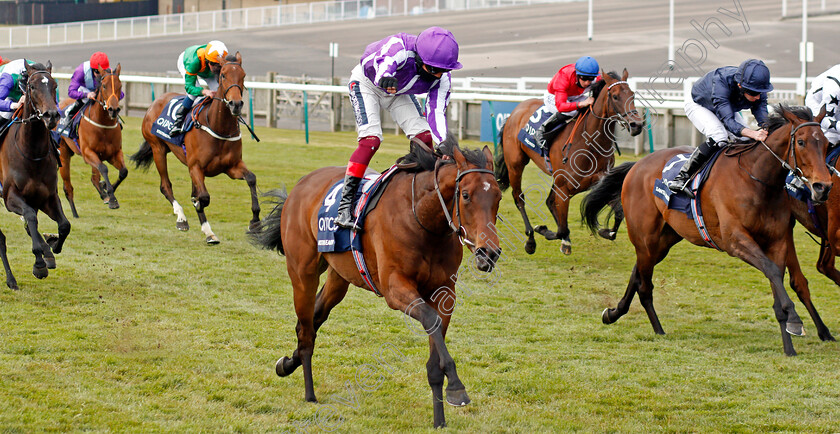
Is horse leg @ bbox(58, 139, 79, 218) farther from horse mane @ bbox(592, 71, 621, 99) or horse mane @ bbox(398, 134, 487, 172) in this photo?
horse mane @ bbox(398, 134, 487, 172)

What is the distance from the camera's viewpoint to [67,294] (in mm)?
6820

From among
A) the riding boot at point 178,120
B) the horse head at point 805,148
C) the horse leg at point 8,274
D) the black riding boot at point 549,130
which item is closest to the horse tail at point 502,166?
the black riding boot at point 549,130

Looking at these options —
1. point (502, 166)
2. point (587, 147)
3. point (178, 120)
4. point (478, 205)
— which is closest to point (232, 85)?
point (178, 120)

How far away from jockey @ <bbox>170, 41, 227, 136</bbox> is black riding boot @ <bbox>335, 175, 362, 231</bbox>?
5139mm

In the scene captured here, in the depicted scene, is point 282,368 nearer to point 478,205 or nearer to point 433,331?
point 433,331

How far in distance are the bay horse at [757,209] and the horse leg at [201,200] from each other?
169 inches

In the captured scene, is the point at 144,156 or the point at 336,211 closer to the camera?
the point at 336,211

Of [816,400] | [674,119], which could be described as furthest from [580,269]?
[674,119]

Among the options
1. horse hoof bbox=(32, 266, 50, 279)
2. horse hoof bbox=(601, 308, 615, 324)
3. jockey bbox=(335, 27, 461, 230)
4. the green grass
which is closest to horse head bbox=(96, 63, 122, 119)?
the green grass

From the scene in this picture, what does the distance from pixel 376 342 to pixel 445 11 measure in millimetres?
36724

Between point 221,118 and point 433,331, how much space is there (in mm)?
5789

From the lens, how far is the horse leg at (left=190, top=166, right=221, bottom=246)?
9141 millimetres

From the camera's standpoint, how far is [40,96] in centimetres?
683

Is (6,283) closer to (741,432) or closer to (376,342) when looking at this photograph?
(376,342)
